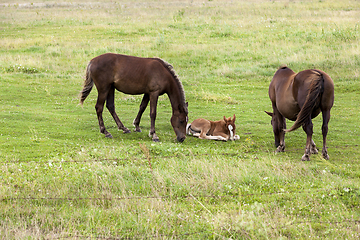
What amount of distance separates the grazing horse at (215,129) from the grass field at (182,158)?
1.35ft

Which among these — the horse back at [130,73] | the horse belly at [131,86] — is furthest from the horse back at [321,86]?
the horse belly at [131,86]

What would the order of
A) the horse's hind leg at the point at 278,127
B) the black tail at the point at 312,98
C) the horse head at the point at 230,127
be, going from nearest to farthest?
1. the black tail at the point at 312,98
2. the horse's hind leg at the point at 278,127
3. the horse head at the point at 230,127

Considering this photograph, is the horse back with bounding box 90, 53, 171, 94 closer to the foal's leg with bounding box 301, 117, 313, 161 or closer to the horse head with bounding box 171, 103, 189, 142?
the horse head with bounding box 171, 103, 189, 142

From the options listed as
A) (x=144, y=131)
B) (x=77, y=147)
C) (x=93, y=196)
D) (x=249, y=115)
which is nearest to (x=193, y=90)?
(x=249, y=115)

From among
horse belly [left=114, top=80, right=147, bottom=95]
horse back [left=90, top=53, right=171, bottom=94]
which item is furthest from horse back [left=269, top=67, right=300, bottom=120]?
horse belly [left=114, top=80, right=147, bottom=95]

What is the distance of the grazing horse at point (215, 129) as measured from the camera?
12273mm

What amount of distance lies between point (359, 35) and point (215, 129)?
19335 millimetres

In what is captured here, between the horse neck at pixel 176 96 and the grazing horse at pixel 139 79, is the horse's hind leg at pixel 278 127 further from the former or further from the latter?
the horse neck at pixel 176 96

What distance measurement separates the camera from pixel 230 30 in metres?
33.2

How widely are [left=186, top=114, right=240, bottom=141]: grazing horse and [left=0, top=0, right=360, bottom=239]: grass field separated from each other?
412mm

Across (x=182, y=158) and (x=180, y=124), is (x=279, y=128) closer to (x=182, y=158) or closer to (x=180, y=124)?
(x=180, y=124)

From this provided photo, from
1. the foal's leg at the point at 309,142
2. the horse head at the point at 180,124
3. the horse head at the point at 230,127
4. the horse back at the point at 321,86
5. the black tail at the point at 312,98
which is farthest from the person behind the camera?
the horse head at the point at 230,127

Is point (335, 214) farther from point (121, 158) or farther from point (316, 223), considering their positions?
point (121, 158)

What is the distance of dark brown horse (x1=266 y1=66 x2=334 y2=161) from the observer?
933 centimetres
